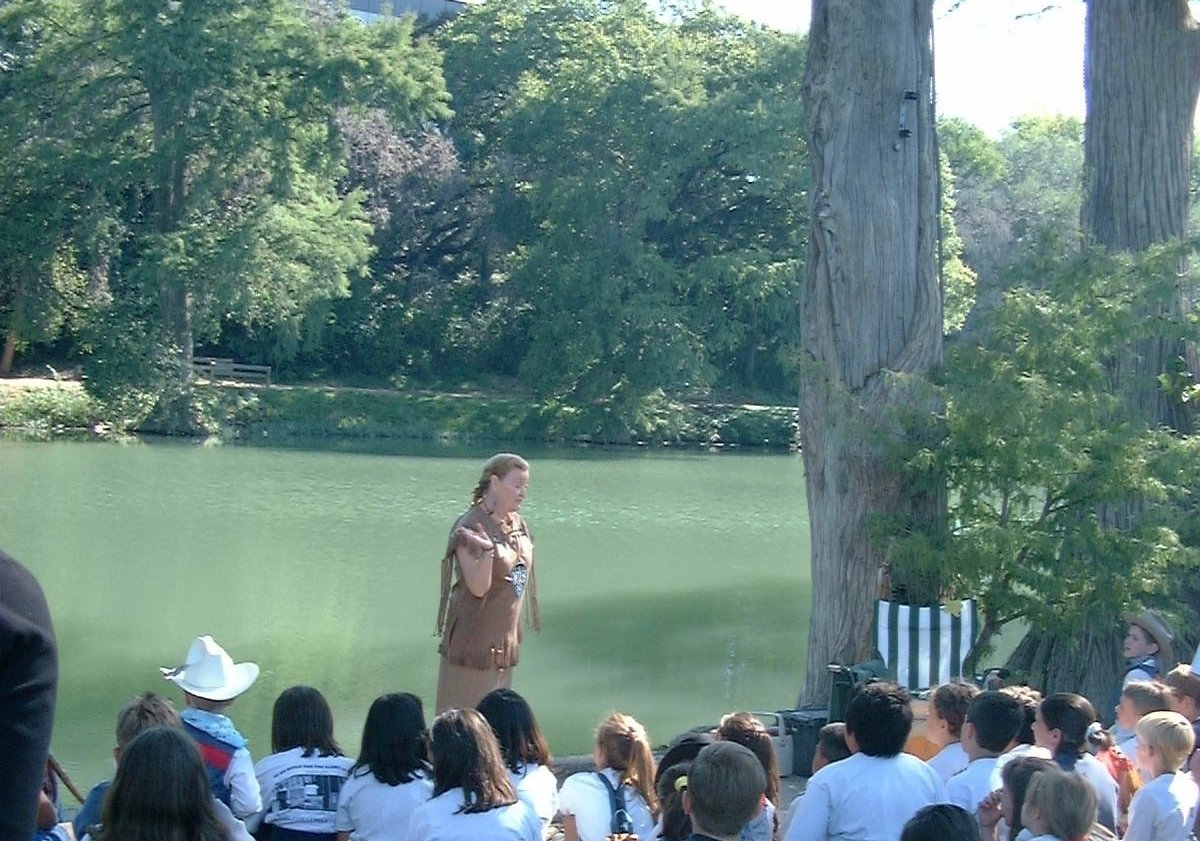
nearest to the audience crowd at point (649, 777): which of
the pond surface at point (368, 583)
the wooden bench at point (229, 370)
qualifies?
the pond surface at point (368, 583)

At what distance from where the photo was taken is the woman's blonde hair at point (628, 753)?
16.0 ft

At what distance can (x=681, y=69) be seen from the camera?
147ft

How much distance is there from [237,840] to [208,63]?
116 feet

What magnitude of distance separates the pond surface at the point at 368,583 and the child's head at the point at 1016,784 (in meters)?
6.74

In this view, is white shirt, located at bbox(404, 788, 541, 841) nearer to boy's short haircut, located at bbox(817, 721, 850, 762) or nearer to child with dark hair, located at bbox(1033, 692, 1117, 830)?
boy's short haircut, located at bbox(817, 721, 850, 762)

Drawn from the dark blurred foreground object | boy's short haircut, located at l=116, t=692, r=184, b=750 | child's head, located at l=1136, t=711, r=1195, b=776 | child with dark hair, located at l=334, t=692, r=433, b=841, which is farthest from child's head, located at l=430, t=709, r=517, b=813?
the dark blurred foreground object

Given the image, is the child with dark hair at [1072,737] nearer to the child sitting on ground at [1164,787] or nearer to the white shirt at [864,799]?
the child sitting on ground at [1164,787]

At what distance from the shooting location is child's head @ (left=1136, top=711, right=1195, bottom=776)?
4.87m

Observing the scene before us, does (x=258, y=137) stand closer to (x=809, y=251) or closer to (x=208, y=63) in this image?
(x=208, y=63)

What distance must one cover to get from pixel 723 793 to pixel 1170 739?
1.80 m

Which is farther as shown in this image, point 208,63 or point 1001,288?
point 208,63

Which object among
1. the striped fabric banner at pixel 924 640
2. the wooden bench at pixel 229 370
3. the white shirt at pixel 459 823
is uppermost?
the wooden bench at pixel 229 370

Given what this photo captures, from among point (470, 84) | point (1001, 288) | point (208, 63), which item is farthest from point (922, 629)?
point (470, 84)

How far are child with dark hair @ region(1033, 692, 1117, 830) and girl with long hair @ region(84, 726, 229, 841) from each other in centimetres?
298
